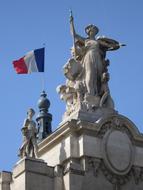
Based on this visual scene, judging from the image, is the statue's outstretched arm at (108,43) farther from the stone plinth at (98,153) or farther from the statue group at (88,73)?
the stone plinth at (98,153)

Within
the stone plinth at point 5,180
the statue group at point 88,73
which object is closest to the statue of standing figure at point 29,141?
the stone plinth at point 5,180

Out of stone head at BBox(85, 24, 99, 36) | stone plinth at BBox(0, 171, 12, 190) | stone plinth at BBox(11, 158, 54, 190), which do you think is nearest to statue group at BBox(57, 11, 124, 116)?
stone head at BBox(85, 24, 99, 36)

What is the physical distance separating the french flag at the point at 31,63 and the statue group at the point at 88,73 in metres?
1.43

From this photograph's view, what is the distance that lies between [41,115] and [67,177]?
1505 cm

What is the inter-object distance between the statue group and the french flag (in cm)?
143

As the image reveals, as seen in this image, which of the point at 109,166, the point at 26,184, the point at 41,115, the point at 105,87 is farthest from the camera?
the point at 41,115

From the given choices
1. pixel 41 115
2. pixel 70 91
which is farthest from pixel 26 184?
pixel 41 115

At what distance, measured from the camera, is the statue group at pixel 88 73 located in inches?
1224

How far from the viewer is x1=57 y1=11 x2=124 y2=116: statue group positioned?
31.1m

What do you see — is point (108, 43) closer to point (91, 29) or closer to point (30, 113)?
point (91, 29)

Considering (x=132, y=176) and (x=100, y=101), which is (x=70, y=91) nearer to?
(x=100, y=101)

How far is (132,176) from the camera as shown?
30094 mm

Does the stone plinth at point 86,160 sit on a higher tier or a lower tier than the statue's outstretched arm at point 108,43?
lower

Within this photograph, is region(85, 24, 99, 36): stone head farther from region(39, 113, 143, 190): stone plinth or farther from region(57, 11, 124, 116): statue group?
region(39, 113, 143, 190): stone plinth
